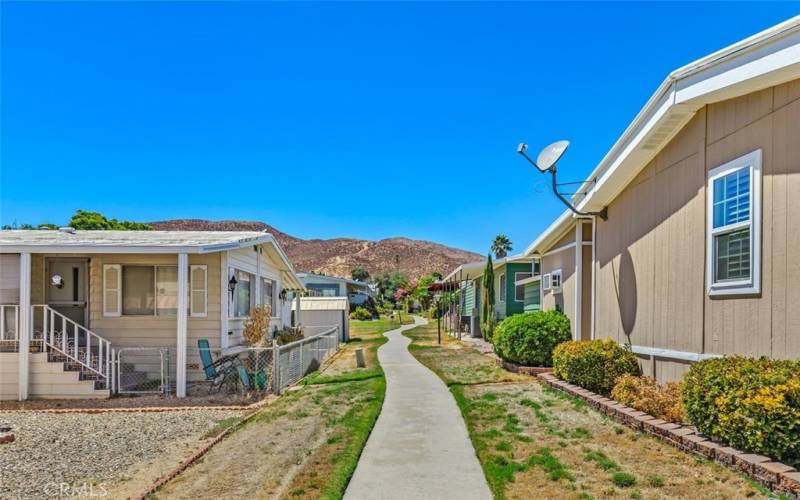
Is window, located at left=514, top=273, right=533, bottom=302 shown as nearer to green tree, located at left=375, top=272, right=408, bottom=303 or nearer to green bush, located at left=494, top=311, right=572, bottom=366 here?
green bush, located at left=494, top=311, right=572, bottom=366

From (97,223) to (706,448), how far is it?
4147 centimetres

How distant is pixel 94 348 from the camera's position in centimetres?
1309

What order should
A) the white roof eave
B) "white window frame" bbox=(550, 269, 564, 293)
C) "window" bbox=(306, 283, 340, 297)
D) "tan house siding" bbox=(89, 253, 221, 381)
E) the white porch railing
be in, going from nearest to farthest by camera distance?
1. the white roof eave
2. the white porch railing
3. "tan house siding" bbox=(89, 253, 221, 381)
4. "white window frame" bbox=(550, 269, 564, 293)
5. "window" bbox=(306, 283, 340, 297)

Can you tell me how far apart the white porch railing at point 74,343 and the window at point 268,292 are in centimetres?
508

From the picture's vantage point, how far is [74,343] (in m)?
12.5

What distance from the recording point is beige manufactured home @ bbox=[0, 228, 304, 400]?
11477mm

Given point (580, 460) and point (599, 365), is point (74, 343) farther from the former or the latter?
point (580, 460)

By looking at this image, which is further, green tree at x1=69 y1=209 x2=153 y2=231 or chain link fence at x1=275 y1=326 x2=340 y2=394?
green tree at x1=69 y1=209 x2=153 y2=231

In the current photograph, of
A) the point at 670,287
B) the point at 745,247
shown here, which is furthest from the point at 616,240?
the point at 745,247

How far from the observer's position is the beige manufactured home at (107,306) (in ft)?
37.7

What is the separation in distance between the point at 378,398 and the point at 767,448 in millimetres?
6405

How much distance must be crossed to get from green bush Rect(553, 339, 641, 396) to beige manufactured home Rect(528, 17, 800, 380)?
290mm

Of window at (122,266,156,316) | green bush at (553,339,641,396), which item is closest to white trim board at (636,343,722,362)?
green bush at (553,339,641,396)

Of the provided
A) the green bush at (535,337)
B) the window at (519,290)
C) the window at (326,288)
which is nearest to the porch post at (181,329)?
the green bush at (535,337)
